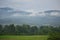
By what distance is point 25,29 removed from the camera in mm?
1889

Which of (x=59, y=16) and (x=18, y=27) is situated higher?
(x=59, y=16)

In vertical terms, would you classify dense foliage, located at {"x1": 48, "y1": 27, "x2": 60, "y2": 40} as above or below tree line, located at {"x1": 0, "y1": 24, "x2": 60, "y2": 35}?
below

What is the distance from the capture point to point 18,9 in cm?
190

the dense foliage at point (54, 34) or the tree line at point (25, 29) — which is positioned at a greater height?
the tree line at point (25, 29)

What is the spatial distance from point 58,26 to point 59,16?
0.15 m

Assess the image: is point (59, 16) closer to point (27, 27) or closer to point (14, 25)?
point (27, 27)

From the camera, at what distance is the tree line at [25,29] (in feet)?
6.15

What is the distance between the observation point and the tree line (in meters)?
1.87

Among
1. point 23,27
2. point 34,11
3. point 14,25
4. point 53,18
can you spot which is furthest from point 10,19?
point 53,18

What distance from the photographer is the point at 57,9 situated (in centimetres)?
192

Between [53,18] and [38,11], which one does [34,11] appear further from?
[53,18]

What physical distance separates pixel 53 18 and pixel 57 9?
0.48 ft

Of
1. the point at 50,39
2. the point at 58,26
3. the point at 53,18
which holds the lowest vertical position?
the point at 50,39

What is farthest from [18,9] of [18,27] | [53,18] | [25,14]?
[53,18]
